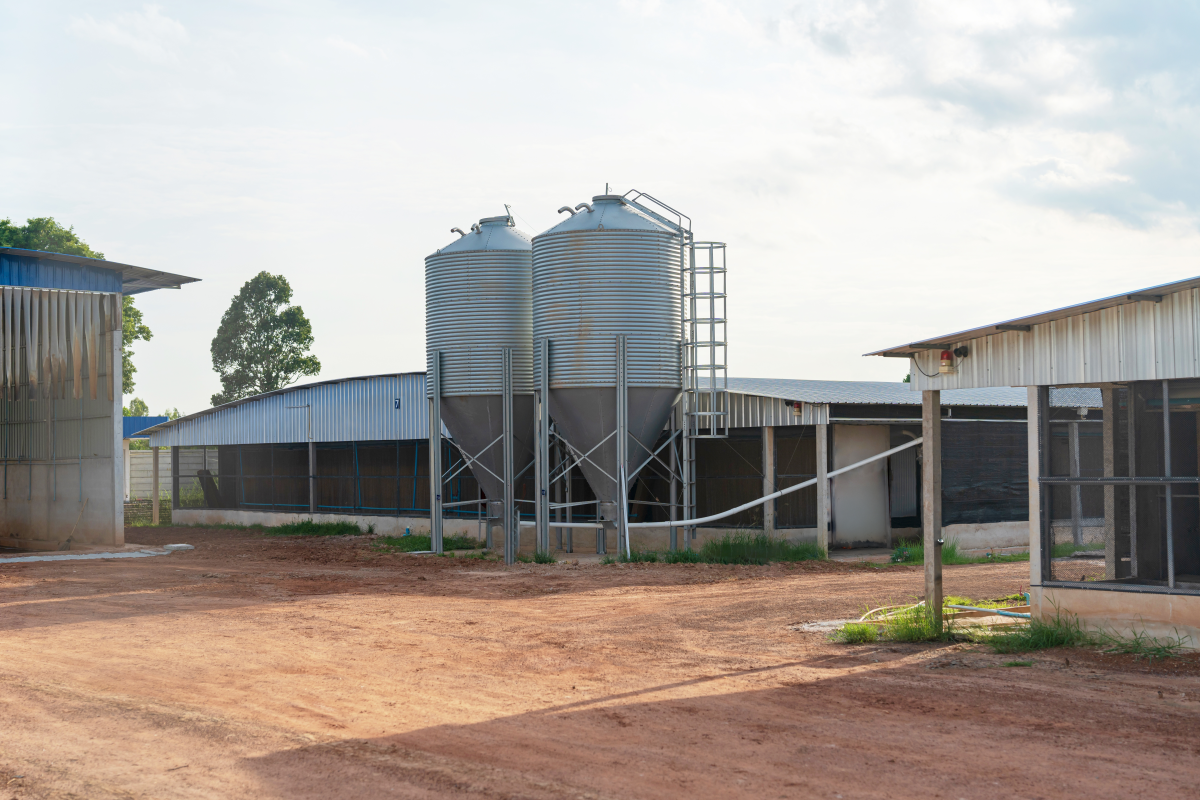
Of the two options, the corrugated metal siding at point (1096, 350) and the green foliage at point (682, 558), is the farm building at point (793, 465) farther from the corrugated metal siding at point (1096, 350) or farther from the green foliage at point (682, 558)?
the corrugated metal siding at point (1096, 350)

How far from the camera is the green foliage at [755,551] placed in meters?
21.3

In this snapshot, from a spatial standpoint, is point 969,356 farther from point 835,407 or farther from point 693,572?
point 835,407

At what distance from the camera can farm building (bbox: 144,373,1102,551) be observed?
23344 mm

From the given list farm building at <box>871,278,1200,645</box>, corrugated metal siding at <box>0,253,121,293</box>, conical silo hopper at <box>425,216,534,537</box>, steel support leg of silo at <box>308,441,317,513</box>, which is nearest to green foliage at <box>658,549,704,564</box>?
conical silo hopper at <box>425,216,534,537</box>

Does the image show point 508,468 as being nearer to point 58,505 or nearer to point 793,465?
point 793,465

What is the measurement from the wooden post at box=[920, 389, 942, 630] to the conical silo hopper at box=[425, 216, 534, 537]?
12.1 metres

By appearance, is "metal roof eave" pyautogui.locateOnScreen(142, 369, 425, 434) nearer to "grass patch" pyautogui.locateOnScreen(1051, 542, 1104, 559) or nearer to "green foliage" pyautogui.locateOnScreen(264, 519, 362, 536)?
"green foliage" pyautogui.locateOnScreen(264, 519, 362, 536)

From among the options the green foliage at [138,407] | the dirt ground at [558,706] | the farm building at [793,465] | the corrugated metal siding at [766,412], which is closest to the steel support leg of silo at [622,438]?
the farm building at [793,465]

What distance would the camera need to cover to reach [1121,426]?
1330 centimetres

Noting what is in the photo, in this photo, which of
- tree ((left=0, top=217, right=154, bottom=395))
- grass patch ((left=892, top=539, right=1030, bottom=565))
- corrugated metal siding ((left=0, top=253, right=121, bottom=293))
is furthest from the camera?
tree ((left=0, top=217, right=154, bottom=395))

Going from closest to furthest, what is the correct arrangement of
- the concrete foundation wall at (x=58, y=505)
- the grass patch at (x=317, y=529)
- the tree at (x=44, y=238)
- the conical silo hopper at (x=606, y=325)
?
the conical silo hopper at (x=606, y=325) → the concrete foundation wall at (x=58, y=505) → the grass patch at (x=317, y=529) → the tree at (x=44, y=238)

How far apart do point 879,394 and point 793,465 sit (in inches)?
134

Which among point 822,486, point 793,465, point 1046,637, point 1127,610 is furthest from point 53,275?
point 1127,610

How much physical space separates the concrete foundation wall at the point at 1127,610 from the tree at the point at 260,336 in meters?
51.9
